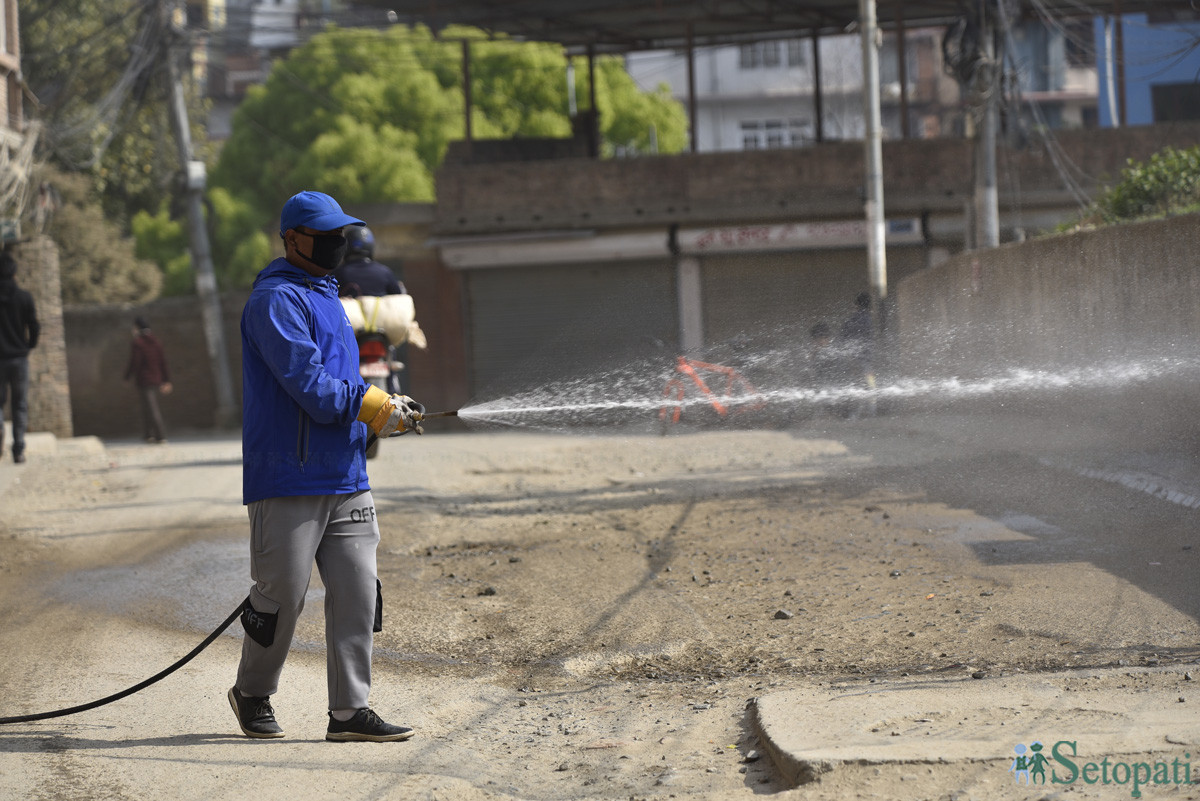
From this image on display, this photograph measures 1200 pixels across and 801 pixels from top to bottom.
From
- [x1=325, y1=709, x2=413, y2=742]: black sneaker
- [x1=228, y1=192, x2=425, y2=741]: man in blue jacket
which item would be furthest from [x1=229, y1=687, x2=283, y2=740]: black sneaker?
[x1=325, y1=709, x2=413, y2=742]: black sneaker

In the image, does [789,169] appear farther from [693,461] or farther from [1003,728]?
[1003,728]

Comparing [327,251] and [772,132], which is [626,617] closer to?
[327,251]

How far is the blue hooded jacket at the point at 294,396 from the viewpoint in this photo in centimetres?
374

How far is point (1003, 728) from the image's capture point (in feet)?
11.7

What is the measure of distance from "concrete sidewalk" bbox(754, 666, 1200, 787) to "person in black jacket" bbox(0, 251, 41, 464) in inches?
401

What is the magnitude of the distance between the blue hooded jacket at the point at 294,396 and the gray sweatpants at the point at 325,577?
0.07 metres

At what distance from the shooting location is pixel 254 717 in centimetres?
403

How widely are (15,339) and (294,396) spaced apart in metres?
9.60

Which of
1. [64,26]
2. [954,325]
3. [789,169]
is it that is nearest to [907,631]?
[954,325]

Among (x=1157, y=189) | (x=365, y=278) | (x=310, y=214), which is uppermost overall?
(x=1157, y=189)

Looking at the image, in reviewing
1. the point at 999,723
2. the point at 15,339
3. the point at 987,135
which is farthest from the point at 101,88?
the point at 999,723

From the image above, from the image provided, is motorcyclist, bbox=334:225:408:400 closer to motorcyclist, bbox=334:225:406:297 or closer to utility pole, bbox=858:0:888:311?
motorcyclist, bbox=334:225:406:297

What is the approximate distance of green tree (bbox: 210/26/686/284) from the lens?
31.3m

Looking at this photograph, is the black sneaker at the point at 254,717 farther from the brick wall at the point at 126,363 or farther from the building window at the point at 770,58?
the building window at the point at 770,58
